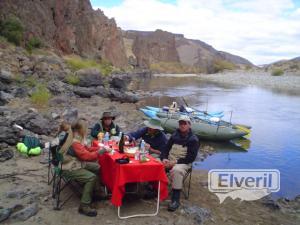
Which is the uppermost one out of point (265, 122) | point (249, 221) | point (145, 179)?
point (145, 179)

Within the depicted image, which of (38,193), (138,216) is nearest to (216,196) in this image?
(138,216)

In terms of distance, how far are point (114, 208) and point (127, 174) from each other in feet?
2.62

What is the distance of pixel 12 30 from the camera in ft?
121

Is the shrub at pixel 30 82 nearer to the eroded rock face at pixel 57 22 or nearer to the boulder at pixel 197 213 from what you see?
the eroded rock face at pixel 57 22

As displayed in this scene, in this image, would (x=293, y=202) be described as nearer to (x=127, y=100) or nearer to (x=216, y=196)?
(x=216, y=196)

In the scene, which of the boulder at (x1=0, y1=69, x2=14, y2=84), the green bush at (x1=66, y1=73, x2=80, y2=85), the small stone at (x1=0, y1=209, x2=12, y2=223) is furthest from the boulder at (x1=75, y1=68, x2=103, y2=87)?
the small stone at (x1=0, y1=209, x2=12, y2=223)

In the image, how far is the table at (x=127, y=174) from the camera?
5.96m

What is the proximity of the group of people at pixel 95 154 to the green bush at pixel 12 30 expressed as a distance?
105 ft

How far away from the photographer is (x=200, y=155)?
14.3 meters


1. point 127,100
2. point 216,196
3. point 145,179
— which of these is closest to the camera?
point 145,179

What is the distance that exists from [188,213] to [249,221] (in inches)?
48.9

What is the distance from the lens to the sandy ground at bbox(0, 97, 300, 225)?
6031 millimetres

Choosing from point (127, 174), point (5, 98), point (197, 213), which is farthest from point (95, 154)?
point (5, 98)

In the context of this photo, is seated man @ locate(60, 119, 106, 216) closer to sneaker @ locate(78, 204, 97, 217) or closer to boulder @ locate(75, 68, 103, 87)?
sneaker @ locate(78, 204, 97, 217)
